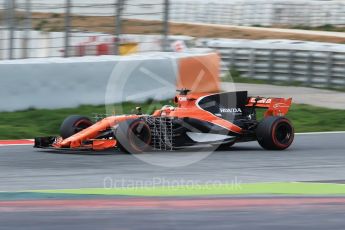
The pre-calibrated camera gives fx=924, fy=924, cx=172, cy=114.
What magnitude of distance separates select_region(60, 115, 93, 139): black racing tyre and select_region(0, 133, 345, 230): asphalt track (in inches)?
13.5

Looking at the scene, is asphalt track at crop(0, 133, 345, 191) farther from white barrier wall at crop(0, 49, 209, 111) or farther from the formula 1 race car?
white barrier wall at crop(0, 49, 209, 111)

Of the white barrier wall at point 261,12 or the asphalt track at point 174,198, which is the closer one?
the asphalt track at point 174,198

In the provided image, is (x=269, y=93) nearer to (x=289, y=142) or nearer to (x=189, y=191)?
(x=289, y=142)

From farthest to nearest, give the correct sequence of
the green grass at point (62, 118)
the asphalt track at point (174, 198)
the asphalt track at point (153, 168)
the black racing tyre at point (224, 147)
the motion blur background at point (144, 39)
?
the motion blur background at point (144, 39) < the green grass at point (62, 118) < the black racing tyre at point (224, 147) < the asphalt track at point (153, 168) < the asphalt track at point (174, 198)

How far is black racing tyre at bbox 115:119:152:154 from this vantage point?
11039mm

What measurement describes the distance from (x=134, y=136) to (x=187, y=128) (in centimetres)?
78

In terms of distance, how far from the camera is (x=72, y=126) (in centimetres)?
1172

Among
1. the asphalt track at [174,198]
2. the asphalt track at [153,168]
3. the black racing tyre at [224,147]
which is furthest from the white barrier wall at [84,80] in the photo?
the black racing tyre at [224,147]

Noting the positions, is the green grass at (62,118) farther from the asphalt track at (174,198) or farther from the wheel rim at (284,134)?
the wheel rim at (284,134)

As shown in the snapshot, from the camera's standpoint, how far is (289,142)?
39.5ft

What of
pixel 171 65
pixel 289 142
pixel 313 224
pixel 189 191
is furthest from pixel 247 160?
pixel 171 65

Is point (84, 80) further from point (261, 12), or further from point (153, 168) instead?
point (261, 12)

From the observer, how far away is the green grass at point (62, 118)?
1368 cm

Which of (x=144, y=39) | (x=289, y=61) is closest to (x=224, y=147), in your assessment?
(x=144, y=39)
